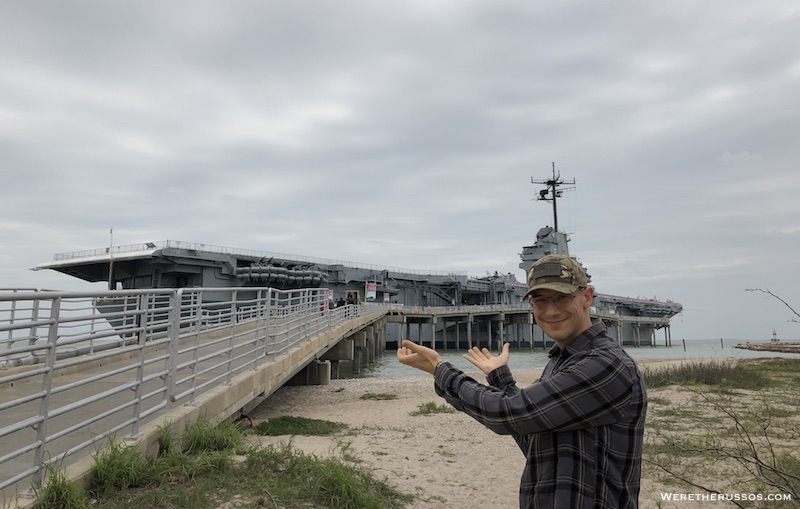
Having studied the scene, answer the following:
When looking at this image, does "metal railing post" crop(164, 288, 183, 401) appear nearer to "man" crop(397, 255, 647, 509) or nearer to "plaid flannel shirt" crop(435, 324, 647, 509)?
"man" crop(397, 255, 647, 509)

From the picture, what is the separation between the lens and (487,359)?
2.02m

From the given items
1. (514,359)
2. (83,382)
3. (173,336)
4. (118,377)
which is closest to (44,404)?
(83,382)

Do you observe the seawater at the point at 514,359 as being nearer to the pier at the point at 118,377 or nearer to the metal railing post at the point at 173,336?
the pier at the point at 118,377

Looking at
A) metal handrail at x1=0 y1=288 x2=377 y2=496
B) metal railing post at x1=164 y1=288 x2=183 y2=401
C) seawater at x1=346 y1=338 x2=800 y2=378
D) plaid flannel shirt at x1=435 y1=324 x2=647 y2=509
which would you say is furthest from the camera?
seawater at x1=346 y1=338 x2=800 y2=378

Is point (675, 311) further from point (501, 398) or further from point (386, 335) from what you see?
point (501, 398)

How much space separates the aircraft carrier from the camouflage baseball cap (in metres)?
19.9

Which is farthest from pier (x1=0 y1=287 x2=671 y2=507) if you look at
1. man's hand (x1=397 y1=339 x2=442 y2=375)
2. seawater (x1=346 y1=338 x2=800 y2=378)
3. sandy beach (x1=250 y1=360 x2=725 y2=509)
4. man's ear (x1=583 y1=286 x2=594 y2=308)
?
seawater (x1=346 y1=338 x2=800 y2=378)

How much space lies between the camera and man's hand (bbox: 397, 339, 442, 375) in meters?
1.87

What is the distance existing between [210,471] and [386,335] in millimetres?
51829

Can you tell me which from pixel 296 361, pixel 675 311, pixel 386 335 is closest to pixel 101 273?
pixel 386 335

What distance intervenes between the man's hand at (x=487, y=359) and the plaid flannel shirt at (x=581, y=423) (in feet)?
0.62

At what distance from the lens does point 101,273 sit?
40844 millimetres

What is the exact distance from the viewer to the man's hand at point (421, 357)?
187cm

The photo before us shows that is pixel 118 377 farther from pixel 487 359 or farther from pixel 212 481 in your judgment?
pixel 487 359
